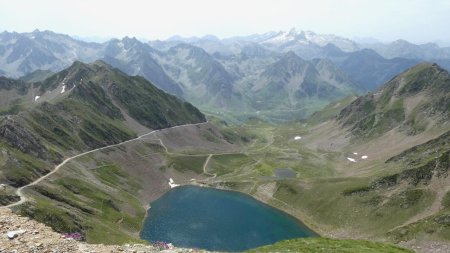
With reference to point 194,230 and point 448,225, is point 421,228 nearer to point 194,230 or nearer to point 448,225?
point 448,225

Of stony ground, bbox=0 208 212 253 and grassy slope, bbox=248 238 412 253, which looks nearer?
stony ground, bbox=0 208 212 253

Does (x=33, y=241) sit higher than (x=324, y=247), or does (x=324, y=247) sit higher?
(x=33, y=241)

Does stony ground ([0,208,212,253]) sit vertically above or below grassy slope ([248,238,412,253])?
above

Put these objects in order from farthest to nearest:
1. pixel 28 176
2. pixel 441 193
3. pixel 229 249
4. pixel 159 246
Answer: pixel 28 176 → pixel 441 193 → pixel 229 249 → pixel 159 246

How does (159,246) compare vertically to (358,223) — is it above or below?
above

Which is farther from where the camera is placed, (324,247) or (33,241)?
(324,247)

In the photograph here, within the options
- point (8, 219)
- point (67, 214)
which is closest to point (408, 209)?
point (67, 214)

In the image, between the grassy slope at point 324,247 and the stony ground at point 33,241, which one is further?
the grassy slope at point 324,247

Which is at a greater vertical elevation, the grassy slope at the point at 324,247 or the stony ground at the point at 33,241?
the stony ground at the point at 33,241
